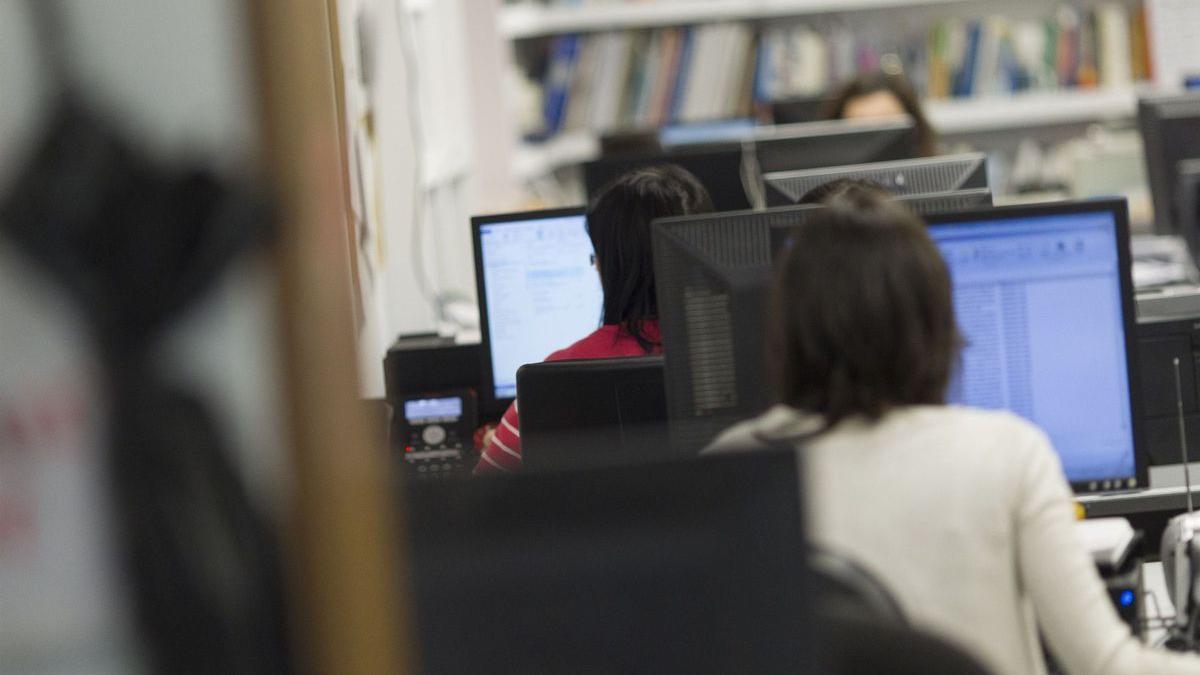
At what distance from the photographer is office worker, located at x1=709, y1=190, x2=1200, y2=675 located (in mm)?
1377

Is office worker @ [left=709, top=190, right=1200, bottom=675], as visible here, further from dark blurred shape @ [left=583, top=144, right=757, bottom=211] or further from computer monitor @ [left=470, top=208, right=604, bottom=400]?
dark blurred shape @ [left=583, top=144, right=757, bottom=211]

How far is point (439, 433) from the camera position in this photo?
2844mm

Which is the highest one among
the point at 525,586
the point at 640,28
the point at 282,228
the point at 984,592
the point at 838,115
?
the point at 640,28

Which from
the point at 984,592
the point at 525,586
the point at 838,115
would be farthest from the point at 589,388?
the point at 838,115

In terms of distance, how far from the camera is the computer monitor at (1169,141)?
365 cm

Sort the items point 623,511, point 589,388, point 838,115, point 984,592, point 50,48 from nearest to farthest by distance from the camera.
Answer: point 50,48 < point 623,511 < point 984,592 < point 589,388 < point 838,115

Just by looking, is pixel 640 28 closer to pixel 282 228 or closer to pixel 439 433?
pixel 439 433

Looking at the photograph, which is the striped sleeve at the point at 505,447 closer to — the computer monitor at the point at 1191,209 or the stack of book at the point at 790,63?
the computer monitor at the point at 1191,209

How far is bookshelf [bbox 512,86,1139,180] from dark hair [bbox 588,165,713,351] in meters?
3.07

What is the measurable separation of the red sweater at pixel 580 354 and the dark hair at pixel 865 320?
79 cm

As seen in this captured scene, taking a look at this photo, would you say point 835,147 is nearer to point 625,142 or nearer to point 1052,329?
point 625,142

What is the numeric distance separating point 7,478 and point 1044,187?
543 cm

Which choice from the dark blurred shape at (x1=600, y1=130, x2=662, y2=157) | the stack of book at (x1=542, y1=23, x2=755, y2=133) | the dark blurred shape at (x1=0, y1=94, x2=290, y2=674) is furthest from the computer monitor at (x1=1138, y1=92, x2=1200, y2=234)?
the dark blurred shape at (x1=0, y1=94, x2=290, y2=674)

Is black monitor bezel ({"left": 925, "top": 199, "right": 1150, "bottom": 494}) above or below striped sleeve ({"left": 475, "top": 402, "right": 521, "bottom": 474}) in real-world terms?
above
